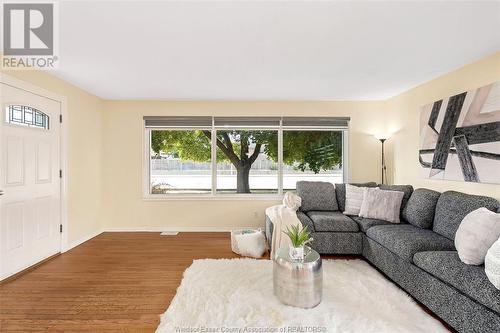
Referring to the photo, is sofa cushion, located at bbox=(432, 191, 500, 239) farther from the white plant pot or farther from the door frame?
the door frame

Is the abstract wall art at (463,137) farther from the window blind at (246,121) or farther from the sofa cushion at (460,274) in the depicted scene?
the window blind at (246,121)

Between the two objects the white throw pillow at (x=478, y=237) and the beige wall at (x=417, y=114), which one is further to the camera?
the beige wall at (x=417, y=114)

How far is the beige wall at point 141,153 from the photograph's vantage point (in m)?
4.66

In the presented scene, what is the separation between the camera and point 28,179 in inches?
120

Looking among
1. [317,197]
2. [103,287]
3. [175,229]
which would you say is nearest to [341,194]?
[317,197]

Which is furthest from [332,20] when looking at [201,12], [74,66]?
[74,66]

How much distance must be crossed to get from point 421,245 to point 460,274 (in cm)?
57

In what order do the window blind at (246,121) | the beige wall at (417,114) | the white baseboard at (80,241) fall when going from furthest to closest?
the window blind at (246,121)
the white baseboard at (80,241)
the beige wall at (417,114)

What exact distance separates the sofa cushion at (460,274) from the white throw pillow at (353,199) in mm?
1388

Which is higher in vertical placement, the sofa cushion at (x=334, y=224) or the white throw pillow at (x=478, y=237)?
the white throw pillow at (x=478, y=237)

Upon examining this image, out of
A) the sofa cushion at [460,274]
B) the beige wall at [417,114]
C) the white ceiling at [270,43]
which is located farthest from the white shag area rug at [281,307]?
the white ceiling at [270,43]

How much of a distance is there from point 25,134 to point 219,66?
243cm

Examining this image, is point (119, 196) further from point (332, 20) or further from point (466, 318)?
point (466, 318)

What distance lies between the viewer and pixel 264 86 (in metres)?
3.77
